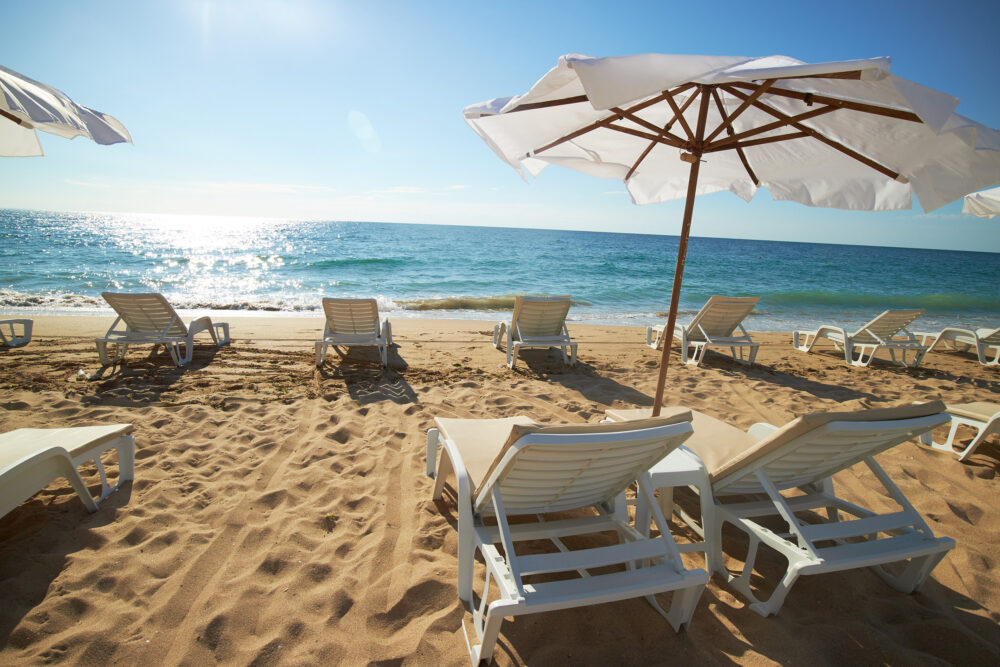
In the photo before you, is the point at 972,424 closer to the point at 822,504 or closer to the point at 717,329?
the point at 822,504

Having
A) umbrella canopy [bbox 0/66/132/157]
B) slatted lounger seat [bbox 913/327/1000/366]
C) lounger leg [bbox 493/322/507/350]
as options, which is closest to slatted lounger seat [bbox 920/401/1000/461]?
slatted lounger seat [bbox 913/327/1000/366]

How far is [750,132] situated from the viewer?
2781 millimetres

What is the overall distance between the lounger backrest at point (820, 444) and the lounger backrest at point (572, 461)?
0.56 metres

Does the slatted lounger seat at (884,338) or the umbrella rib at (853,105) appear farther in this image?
the slatted lounger seat at (884,338)

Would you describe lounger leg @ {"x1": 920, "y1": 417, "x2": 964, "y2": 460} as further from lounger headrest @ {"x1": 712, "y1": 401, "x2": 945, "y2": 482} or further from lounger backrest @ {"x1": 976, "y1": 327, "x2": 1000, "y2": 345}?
lounger backrest @ {"x1": 976, "y1": 327, "x2": 1000, "y2": 345}

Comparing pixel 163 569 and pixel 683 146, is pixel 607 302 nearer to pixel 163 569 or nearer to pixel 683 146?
pixel 683 146

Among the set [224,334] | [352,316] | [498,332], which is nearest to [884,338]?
[498,332]

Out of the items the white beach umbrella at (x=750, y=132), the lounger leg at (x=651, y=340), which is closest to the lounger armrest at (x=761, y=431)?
the white beach umbrella at (x=750, y=132)

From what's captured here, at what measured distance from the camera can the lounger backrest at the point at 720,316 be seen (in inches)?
272

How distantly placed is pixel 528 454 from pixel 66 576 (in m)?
2.40

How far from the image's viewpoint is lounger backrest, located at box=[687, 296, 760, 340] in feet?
22.7

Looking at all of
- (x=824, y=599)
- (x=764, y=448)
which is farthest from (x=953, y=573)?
(x=764, y=448)

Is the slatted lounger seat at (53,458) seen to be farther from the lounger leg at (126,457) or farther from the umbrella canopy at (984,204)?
the umbrella canopy at (984,204)

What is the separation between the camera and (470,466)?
254 cm
